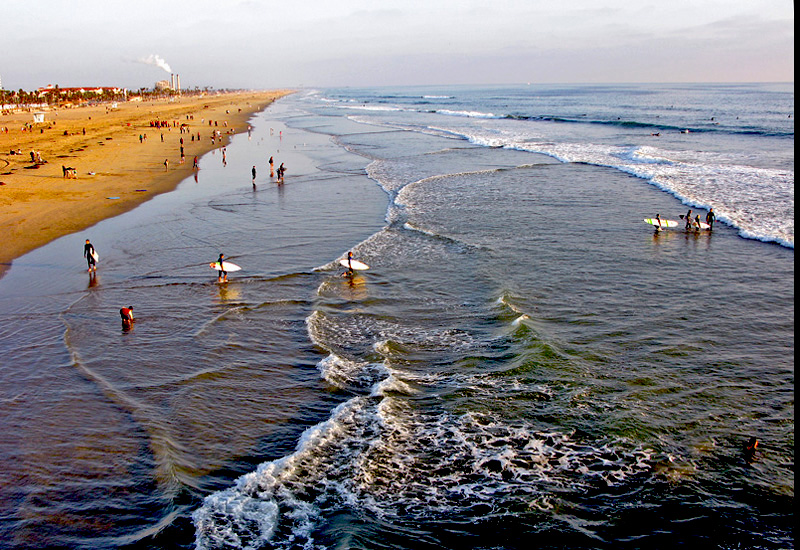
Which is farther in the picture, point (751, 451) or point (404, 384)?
point (404, 384)

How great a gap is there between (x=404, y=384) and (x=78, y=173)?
36.3m

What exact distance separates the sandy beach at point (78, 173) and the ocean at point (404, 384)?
2592 mm

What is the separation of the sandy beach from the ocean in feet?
→ 8.50

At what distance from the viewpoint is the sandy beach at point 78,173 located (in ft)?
91.1

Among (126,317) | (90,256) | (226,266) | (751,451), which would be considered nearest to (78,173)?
(90,256)

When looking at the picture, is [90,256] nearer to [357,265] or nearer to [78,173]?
[357,265]

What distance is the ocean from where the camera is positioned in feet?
31.4

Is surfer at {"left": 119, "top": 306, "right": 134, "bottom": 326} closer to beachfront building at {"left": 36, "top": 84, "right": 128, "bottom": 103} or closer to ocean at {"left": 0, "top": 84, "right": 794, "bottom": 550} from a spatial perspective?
ocean at {"left": 0, "top": 84, "right": 794, "bottom": 550}

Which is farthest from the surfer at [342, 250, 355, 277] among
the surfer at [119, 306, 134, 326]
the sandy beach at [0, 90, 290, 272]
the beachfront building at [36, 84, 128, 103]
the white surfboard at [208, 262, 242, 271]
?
the beachfront building at [36, 84, 128, 103]

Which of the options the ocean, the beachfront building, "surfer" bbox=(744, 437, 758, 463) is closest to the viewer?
the ocean

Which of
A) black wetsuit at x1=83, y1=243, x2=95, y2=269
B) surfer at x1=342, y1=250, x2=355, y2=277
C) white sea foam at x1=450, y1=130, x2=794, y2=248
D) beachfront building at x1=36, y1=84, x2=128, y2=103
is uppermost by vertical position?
beachfront building at x1=36, y1=84, x2=128, y2=103

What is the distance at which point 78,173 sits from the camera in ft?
132

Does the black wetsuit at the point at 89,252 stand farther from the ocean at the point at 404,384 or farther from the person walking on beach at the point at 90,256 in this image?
the ocean at the point at 404,384

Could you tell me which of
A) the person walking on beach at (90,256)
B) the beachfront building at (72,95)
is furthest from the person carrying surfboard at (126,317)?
the beachfront building at (72,95)
